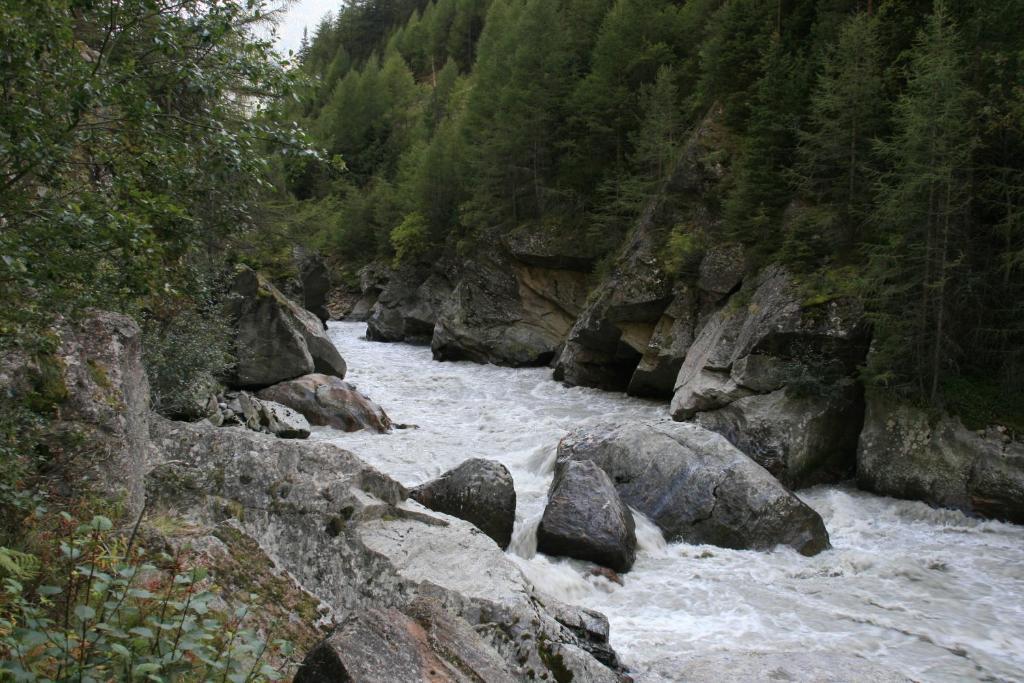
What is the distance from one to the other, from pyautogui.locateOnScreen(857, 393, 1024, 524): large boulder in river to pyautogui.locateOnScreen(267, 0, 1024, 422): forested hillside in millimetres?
466

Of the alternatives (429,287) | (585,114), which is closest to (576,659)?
(585,114)

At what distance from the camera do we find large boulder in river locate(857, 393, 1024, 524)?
36.0ft

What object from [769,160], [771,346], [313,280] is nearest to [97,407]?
[771,346]

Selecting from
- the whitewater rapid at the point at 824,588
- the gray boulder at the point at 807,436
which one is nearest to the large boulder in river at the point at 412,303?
the whitewater rapid at the point at 824,588

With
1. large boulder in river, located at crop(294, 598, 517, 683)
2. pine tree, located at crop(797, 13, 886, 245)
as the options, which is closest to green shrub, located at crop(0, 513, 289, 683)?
large boulder in river, located at crop(294, 598, 517, 683)

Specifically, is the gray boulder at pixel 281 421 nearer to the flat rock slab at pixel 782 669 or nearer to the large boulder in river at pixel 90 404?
the large boulder in river at pixel 90 404

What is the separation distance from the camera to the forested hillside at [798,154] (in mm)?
11945

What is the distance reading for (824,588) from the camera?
28.9ft

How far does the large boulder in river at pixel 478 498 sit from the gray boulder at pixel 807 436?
20.1 ft

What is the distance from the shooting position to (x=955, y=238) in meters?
12.1

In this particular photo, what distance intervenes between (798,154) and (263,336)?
46.6 ft

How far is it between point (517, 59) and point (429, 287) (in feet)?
40.7

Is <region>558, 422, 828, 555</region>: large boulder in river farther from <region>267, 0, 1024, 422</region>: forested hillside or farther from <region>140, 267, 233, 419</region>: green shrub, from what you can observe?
<region>140, 267, 233, 419</region>: green shrub

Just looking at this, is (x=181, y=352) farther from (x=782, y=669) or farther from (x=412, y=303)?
(x=412, y=303)
